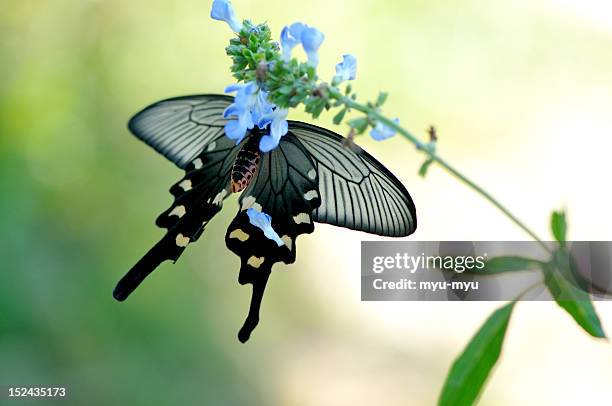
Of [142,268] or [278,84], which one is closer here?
[278,84]

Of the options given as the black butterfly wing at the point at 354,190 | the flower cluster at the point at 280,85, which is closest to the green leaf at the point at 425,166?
the flower cluster at the point at 280,85

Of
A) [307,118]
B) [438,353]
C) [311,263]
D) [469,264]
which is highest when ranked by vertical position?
[307,118]

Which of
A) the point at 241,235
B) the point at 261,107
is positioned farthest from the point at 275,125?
the point at 241,235

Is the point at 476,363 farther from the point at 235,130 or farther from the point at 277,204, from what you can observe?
the point at 277,204

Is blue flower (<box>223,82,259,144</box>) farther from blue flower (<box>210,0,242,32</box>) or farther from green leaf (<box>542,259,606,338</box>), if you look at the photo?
green leaf (<box>542,259,606,338</box>)

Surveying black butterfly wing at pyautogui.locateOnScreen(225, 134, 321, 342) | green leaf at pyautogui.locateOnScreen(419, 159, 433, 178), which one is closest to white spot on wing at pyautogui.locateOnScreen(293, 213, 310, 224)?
black butterfly wing at pyautogui.locateOnScreen(225, 134, 321, 342)

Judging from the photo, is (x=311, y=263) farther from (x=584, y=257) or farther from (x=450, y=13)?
(x=584, y=257)

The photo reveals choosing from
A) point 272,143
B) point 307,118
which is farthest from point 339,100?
point 307,118
